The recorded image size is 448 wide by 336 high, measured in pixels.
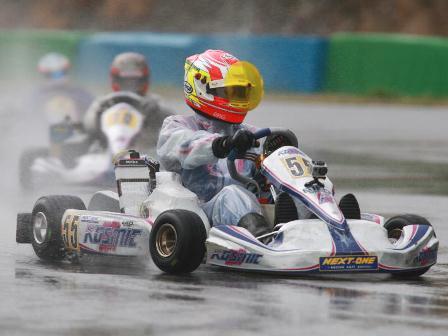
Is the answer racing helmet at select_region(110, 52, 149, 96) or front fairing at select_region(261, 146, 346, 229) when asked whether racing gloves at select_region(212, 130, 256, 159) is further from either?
racing helmet at select_region(110, 52, 149, 96)

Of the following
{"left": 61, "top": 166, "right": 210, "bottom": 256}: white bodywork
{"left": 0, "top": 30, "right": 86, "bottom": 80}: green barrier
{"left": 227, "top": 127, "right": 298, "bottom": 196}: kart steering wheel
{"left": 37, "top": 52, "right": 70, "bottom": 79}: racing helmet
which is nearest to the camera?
{"left": 61, "top": 166, "right": 210, "bottom": 256}: white bodywork

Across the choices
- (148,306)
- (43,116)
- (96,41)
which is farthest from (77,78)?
(148,306)

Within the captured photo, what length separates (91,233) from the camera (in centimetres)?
828

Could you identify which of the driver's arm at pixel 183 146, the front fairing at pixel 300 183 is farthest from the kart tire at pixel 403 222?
the driver's arm at pixel 183 146

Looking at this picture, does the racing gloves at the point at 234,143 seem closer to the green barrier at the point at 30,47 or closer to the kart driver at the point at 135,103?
the kart driver at the point at 135,103

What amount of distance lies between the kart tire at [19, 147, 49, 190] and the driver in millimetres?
5783

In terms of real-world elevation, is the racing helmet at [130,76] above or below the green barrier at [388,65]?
below

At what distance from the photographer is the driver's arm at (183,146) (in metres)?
8.02

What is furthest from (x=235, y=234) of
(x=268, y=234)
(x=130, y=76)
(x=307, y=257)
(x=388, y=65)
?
(x=388, y=65)

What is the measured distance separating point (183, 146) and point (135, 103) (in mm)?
6690

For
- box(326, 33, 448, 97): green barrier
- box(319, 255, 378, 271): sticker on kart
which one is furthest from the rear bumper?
box(326, 33, 448, 97): green barrier

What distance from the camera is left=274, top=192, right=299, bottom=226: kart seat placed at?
7.70m

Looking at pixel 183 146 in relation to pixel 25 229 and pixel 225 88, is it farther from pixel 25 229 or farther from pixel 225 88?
pixel 25 229

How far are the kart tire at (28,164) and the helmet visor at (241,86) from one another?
233 inches
